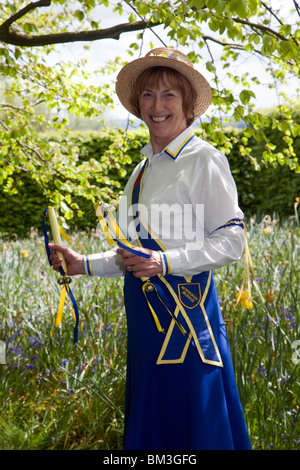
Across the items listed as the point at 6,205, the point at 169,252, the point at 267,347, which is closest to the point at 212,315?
the point at 169,252

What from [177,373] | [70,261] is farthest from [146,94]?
[177,373]

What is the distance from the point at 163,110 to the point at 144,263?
0.62 metres

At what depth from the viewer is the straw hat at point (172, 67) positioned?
1.85 m

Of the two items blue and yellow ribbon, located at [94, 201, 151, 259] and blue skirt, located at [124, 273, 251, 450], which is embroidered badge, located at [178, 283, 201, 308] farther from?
blue and yellow ribbon, located at [94, 201, 151, 259]

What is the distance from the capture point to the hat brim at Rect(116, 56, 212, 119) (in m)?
1.86

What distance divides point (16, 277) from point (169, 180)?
11.7 feet

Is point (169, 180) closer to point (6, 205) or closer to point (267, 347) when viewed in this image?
point (267, 347)

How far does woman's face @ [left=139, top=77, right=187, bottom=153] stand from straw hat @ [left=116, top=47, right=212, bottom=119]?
0.07 meters

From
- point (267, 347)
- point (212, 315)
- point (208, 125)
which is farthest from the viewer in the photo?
point (208, 125)

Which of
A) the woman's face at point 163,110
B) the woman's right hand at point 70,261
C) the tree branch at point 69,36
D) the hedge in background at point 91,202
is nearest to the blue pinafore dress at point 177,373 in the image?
the woman's right hand at point 70,261

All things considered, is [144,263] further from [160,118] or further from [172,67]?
[172,67]

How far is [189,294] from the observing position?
177 centimetres

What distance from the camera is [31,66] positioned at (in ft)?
15.4

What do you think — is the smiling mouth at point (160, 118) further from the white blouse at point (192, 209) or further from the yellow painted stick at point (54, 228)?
the yellow painted stick at point (54, 228)
